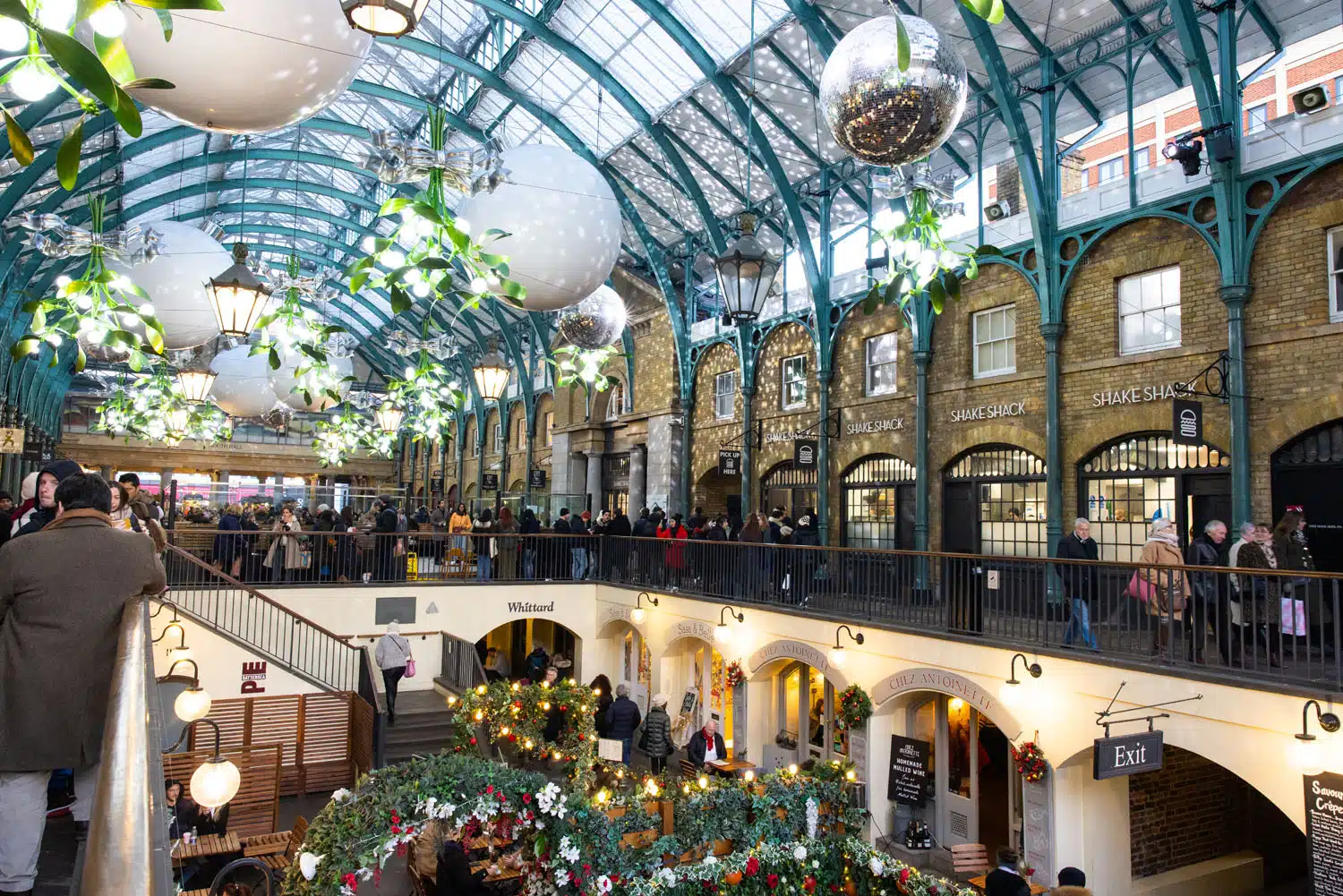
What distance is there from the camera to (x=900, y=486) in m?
16.3

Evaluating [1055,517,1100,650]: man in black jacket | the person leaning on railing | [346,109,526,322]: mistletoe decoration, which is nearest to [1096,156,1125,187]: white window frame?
[1055,517,1100,650]: man in black jacket

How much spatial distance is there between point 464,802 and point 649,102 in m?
14.5

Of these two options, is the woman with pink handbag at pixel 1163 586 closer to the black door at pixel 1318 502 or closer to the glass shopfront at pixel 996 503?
the black door at pixel 1318 502

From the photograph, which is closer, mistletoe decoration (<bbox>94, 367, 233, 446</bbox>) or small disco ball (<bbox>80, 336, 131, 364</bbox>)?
small disco ball (<bbox>80, 336, 131, 364</bbox>)

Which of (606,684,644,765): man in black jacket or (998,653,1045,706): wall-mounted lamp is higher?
(998,653,1045,706): wall-mounted lamp

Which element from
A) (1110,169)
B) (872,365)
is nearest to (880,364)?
(872,365)

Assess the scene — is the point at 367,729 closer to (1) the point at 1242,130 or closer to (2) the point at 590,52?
(2) the point at 590,52

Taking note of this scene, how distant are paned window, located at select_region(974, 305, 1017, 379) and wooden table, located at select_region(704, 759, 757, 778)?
725 cm

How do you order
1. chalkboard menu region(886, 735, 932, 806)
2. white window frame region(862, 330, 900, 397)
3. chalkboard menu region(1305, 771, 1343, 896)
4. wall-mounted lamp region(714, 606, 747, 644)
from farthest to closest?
white window frame region(862, 330, 900, 397) → wall-mounted lamp region(714, 606, 747, 644) → chalkboard menu region(886, 735, 932, 806) → chalkboard menu region(1305, 771, 1343, 896)

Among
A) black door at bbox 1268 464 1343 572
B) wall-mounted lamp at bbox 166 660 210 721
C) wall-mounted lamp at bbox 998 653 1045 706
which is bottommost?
wall-mounted lamp at bbox 998 653 1045 706

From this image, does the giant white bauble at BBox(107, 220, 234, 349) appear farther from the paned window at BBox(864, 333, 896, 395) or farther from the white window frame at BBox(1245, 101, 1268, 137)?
the paned window at BBox(864, 333, 896, 395)

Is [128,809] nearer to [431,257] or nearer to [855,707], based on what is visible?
[431,257]

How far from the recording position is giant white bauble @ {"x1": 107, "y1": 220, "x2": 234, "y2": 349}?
5852 mm

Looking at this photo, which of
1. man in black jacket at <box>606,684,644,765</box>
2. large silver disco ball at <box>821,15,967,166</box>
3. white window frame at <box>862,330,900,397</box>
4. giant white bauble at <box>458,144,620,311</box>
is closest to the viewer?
large silver disco ball at <box>821,15,967,166</box>
